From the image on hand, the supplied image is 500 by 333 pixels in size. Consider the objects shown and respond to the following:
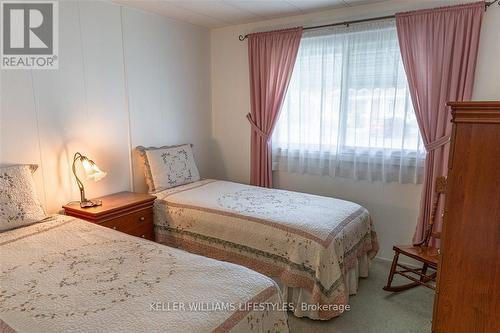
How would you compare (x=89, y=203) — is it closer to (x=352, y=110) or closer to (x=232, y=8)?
(x=232, y=8)

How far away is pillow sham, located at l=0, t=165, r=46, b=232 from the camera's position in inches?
79.7

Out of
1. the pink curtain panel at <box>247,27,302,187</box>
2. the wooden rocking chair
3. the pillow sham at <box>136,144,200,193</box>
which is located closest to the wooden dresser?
the wooden rocking chair

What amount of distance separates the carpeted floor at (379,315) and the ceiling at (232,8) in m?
2.44

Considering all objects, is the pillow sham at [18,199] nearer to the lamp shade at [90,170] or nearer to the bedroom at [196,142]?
the bedroom at [196,142]

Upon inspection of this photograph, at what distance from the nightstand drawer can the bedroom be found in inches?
2.8

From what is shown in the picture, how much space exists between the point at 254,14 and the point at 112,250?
2559 millimetres

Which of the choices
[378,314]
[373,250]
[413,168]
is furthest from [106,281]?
[413,168]

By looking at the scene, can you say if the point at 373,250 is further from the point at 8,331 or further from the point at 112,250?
the point at 8,331

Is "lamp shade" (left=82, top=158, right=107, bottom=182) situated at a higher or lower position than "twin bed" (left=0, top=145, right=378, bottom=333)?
higher

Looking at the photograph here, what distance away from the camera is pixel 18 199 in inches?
82.0

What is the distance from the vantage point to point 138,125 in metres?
3.12

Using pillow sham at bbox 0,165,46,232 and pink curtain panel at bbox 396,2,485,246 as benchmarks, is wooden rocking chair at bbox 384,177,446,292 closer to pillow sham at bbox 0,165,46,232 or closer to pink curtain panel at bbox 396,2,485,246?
pink curtain panel at bbox 396,2,485,246

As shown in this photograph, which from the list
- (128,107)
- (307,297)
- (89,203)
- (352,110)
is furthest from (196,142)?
(307,297)

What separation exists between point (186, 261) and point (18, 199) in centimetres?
127
